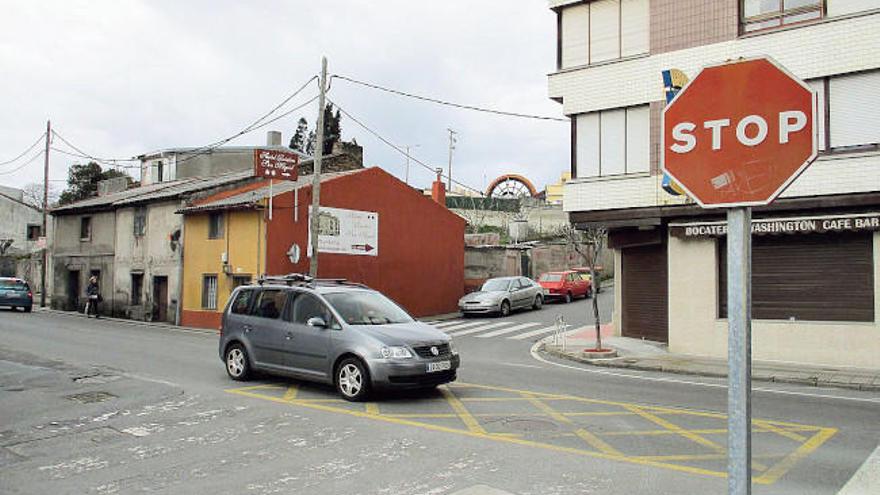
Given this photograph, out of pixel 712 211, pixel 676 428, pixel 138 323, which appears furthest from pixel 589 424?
pixel 138 323

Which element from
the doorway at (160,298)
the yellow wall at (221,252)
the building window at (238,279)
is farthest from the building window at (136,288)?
the building window at (238,279)

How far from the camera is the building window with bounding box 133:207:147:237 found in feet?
96.9

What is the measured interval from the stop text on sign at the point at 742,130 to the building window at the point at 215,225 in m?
25.0

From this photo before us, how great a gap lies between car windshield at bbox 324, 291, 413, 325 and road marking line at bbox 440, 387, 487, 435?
52.4 inches

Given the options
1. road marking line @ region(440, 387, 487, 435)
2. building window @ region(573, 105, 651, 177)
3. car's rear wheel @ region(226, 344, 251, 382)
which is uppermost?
building window @ region(573, 105, 651, 177)

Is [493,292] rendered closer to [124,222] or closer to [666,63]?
[666,63]

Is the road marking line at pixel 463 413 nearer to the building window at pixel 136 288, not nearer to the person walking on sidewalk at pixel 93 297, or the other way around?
the building window at pixel 136 288

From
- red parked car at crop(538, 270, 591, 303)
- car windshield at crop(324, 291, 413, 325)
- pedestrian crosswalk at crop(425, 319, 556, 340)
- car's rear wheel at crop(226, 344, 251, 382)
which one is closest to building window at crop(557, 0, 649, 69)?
pedestrian crosswalk at crop(425, 319, 556, 340)

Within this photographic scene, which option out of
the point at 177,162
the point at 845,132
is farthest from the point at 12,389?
the point at 177,162

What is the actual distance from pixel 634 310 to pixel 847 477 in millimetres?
13312

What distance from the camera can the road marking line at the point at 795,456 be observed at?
613 centimetres

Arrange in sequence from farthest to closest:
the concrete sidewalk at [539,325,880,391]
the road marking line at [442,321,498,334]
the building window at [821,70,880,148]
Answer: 1. the road marking line at [442,321,498,334]
2. the building window at [821,70,880,148]
3. the concrete sidewalk at [539,325,880,391]

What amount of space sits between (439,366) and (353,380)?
1238mm

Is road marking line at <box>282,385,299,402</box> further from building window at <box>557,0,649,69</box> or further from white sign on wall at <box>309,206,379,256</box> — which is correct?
white sign on wall at <box>309,206,379,256</box>
